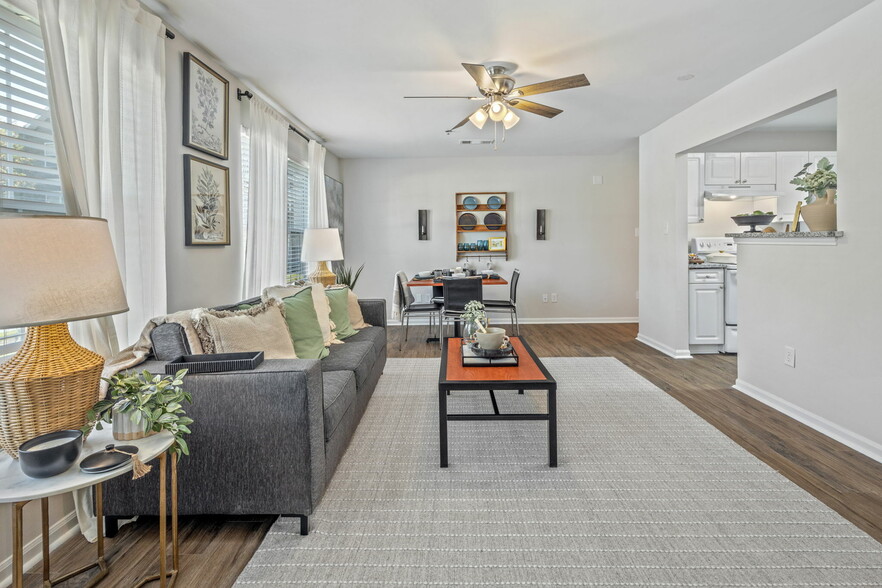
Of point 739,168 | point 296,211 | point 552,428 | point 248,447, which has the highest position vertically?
point 739,168

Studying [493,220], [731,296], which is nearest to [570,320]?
[493,220]

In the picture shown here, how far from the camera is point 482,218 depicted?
6.77 m

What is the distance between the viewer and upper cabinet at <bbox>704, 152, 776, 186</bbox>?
16.4 feet

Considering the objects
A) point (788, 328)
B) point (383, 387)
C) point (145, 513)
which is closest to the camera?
point (145, 513)

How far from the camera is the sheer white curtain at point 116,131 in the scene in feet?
5.82

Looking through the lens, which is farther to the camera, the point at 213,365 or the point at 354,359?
the point at 354,359

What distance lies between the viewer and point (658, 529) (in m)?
1.80

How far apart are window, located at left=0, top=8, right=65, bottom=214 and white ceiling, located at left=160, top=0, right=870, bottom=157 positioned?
0.89 m

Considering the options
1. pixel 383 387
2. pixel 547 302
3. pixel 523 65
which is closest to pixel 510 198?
pixel 547 302

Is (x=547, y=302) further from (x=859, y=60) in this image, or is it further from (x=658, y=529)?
(x=658, y=529)

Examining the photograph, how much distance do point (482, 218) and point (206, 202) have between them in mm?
4382

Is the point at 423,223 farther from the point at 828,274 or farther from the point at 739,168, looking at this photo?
the point at 828,274

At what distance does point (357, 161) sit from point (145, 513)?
5.72 meters

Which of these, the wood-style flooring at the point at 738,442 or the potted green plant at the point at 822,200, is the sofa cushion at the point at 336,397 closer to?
the wood-style flooring at the point at 738,442
